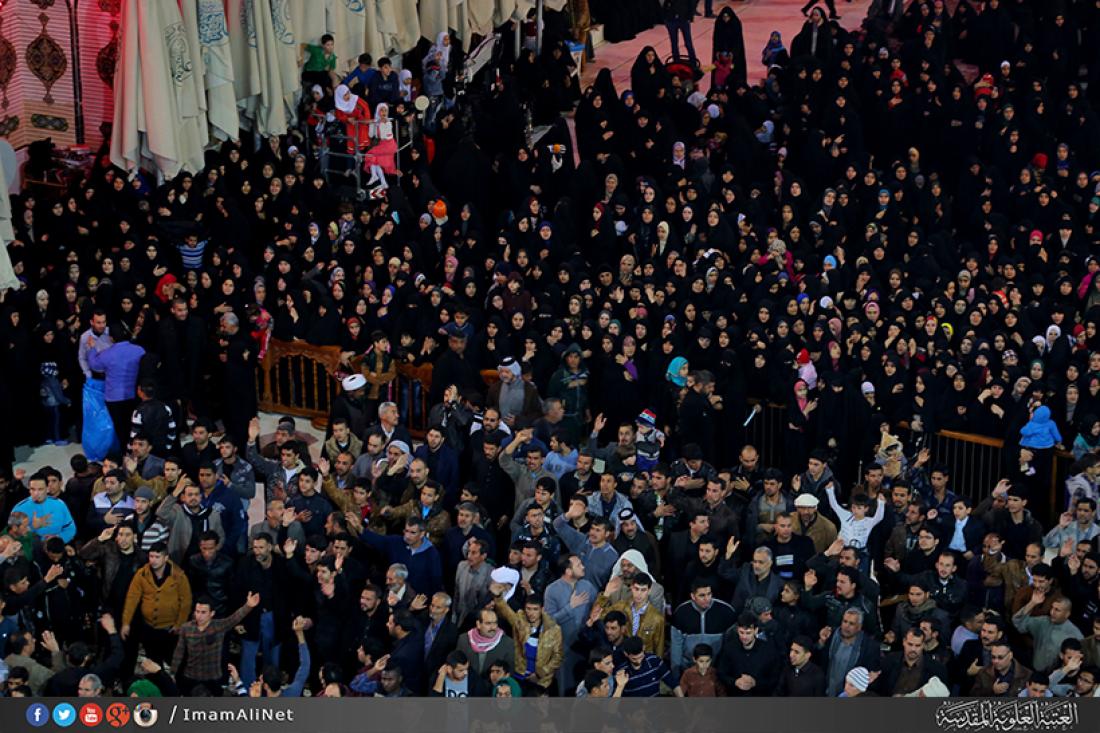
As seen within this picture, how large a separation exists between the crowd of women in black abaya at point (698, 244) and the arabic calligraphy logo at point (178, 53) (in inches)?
40.2

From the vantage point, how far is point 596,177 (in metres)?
24.2

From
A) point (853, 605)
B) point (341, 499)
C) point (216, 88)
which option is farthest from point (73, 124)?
point (853, 605)

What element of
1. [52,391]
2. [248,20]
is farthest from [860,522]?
[248,20]

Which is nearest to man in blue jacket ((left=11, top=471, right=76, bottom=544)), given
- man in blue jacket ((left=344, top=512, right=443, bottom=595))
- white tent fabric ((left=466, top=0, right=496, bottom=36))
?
man in blue jacket ((left=344, top=512, right=443, bottom=595))

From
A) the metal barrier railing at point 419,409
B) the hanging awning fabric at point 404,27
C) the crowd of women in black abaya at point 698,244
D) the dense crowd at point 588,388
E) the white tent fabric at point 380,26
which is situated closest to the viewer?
the dense crowd at point 588,388

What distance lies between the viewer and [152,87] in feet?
71.8

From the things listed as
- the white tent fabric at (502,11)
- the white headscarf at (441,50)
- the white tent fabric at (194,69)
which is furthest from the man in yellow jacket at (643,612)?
the white tent fabric at (502,11)

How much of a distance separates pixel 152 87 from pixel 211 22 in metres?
1.01

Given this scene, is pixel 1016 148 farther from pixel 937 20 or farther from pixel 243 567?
pixel 243 567

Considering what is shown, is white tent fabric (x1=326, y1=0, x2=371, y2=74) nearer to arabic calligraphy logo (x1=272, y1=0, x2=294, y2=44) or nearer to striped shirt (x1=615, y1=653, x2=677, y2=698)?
arabic calligraphy logo (x1=272, y1=0, x2=294, y2=44)

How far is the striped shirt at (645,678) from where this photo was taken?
15.3 meters

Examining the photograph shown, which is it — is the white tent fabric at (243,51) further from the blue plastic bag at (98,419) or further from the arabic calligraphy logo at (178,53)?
the blue plastic bag at (98,419)

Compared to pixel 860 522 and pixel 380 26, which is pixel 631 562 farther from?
pixel 380 26

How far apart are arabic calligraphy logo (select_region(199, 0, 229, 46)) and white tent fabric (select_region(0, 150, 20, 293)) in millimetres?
2434
